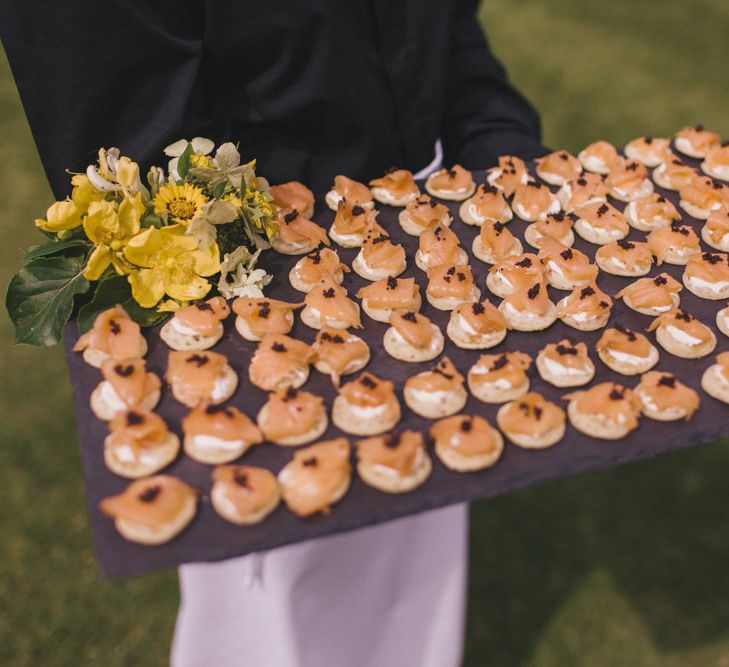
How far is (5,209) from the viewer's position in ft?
16.6

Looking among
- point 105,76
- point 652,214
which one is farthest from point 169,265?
point 652,214

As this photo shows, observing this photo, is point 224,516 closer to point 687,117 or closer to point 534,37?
point 687,117

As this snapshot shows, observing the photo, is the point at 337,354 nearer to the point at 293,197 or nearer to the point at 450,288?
the point at 450,288

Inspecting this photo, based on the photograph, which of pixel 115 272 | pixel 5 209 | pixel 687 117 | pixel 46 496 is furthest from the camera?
pixel 687 117

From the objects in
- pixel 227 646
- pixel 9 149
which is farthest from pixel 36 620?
pixel 9 149

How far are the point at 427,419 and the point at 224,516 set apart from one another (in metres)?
0.52

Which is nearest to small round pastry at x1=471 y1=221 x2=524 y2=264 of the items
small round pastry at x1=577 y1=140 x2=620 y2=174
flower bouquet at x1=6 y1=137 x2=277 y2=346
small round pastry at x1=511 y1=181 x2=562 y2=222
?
small round pastry at x1=511 y1=181 x2=562 y2=222

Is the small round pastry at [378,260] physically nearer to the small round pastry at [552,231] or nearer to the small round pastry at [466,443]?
the small round pastry at [552,231]

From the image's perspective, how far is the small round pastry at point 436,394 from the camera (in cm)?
174

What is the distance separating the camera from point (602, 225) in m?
2.25

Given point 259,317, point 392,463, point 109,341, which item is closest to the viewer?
point 392,463

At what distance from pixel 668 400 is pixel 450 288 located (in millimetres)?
613

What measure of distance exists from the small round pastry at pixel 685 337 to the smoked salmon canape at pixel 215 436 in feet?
3.55

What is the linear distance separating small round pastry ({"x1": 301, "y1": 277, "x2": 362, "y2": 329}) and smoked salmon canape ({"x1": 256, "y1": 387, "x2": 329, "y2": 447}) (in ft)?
0.98
